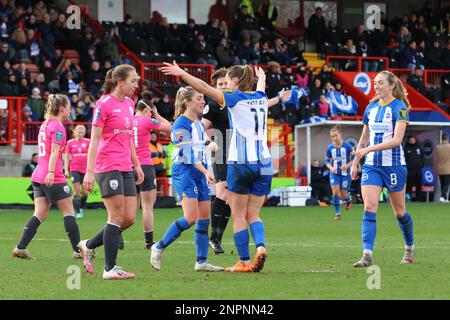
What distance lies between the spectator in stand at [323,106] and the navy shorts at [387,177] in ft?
73.4

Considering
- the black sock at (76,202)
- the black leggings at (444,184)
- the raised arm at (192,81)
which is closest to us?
the raised arm at (192,81)

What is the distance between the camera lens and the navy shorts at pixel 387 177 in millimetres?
12508

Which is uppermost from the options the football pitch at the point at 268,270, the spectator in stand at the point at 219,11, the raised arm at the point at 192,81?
the spectator in stand at the point at 219,11

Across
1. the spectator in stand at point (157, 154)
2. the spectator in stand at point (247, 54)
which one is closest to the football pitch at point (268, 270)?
the spectator in stand at point (157, 154)

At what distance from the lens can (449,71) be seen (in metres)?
40.1

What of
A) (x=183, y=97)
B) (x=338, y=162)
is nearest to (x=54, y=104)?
(x=183, y=97)

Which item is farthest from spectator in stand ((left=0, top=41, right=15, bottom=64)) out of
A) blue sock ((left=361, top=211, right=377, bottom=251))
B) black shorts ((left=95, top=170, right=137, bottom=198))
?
black shorts ((left=95, top=170, right=137, bottom=198))

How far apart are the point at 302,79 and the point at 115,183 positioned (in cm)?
2633

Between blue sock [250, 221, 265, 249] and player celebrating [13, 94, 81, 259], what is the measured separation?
10.2ft

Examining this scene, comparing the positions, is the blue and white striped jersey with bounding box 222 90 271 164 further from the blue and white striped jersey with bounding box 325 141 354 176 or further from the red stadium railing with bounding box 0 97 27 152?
the red stadium railing with bounding box 0 97 27 152

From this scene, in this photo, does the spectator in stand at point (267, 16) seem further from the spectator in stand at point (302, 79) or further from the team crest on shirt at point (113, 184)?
the team crest on shirt at point (113, 184)

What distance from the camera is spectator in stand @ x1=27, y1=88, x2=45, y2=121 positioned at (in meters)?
30.6

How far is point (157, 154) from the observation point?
30.2 metres

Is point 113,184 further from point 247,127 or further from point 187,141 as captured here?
point 187,141
